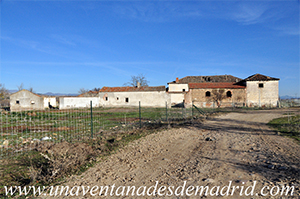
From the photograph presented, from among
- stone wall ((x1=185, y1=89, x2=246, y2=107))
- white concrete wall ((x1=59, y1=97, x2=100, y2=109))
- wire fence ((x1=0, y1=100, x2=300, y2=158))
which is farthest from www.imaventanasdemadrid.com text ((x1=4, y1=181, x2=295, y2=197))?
white concrete wall ((x1=59, y1=97, x2=100, y2=109))

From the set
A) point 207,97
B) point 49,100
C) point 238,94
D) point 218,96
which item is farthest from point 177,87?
point 49,100

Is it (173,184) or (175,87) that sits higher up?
(175,87)

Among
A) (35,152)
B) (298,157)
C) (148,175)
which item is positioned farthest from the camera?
(35,152)

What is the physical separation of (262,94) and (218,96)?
856 centimetres

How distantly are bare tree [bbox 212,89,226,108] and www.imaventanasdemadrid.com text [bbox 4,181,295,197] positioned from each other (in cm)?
3343

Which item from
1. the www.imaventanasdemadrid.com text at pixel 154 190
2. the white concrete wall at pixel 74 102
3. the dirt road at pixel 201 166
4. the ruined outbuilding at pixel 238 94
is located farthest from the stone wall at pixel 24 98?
the www.imaventanasdemadrid.com text at pixel 154 190

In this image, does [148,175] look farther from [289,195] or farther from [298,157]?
[298,157]

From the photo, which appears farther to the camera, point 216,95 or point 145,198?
point 216,95

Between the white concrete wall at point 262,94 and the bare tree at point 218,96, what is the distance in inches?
192

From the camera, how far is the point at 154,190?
12.0ft

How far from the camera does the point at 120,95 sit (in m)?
40.5

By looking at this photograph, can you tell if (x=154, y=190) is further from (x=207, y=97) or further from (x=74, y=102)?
(x=74, y=102)

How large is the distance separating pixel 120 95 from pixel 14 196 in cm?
3721

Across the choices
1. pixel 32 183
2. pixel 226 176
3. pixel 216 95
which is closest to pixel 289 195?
pixel 226 176
